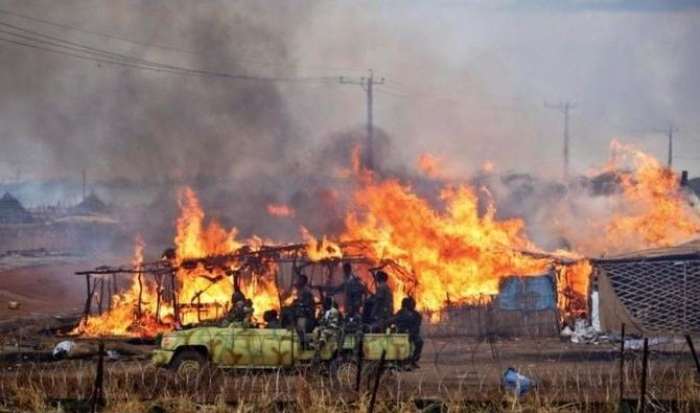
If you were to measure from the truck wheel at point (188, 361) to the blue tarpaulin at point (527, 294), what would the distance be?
974 cm

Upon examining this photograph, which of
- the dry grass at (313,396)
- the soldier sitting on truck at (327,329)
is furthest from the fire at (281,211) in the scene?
the dry grass at (313,396)

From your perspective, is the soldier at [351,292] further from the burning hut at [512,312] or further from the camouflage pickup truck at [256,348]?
the burning hut at [512,312]

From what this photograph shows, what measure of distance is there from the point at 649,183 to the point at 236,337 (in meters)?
19.6

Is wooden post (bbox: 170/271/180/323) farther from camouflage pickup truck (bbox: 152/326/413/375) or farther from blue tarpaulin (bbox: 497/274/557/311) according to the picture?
blue tarpaulin (bbox: 497/274/557/311)

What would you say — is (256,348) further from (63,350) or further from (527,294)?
(527,294)

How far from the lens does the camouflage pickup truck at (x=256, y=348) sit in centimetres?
1638

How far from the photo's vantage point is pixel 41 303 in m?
32.1

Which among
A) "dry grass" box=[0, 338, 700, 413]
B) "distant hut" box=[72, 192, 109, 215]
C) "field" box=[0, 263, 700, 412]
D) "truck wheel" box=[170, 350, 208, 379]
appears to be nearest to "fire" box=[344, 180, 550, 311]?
"field" box=[0, 263, 700, 412]

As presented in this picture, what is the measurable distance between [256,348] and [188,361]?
1259 millimetres

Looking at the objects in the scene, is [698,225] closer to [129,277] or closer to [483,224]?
[483,224]

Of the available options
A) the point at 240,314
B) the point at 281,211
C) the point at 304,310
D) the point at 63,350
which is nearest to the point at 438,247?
the point at 304,310

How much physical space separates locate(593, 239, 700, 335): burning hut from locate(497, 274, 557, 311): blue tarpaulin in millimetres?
1500

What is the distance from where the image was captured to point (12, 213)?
2360 inches

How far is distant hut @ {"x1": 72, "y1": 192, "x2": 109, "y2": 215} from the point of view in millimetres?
58228
